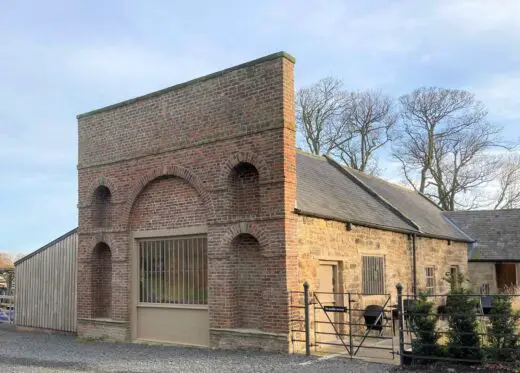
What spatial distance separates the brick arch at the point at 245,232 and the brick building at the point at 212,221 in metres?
0.03

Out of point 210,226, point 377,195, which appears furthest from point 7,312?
point 377,195

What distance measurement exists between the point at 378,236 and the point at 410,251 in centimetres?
275

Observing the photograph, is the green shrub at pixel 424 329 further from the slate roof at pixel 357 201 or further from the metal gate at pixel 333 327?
the slate roof at pixel 357 201

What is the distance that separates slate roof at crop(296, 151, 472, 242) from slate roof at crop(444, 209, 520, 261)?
72 centimetres

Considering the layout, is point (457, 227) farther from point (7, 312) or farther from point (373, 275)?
point (7, 312)

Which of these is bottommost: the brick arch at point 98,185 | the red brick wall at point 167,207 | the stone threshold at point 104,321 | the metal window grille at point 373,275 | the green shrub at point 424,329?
the stone threshold at point 104,321

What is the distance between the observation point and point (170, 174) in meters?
13.8

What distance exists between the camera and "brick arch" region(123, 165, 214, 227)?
13.1 meters

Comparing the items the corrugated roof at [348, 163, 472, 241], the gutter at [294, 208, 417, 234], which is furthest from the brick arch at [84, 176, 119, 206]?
the corrugated roof at [348, 163, 472, 241]

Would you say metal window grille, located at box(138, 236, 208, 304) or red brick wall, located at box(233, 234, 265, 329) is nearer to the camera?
red brick wall, located at box(233, 234, 265, 329)

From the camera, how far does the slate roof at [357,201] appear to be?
1436cm

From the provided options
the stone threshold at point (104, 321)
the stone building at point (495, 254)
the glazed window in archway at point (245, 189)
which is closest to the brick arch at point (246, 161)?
the glazed window in archway at point (245, 189)

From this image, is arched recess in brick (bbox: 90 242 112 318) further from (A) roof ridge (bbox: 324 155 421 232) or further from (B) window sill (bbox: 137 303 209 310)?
(A) roof ridge (bbox: 324 155 421 232)

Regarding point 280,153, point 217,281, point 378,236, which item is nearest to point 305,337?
point 217,281
